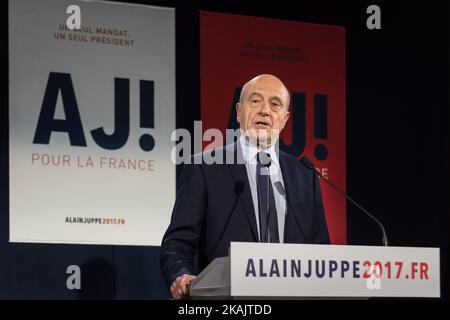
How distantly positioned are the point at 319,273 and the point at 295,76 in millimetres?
3419

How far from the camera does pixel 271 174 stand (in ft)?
16.4

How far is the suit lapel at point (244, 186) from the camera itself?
4801 mm

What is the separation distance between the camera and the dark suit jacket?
470 centimetres

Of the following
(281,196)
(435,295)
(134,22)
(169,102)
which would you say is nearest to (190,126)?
(169,102)

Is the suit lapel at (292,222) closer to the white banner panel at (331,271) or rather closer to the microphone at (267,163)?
the microphone at (267,163)

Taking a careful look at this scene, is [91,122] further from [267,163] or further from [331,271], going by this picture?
[331,271]

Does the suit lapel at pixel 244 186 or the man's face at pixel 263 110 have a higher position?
the man's face at pixel 263 110

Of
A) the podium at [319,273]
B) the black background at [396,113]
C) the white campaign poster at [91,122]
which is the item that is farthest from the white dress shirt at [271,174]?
the black background at [396,113]

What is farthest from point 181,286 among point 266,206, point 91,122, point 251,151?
point 91,122

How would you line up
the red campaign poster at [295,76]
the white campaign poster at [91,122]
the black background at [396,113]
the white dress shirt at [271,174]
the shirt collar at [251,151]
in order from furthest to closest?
the black background at [396,113] → the red campaign poster at [295,76] → the white campaign poster at [91,122] → the shirt collar at [251,151] → the white dress shirt at [271,174]

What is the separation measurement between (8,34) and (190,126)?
1270 millimetres

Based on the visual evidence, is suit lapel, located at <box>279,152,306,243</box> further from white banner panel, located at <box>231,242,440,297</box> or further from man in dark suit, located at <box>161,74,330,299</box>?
white banner panel, located at <box>231,242,440,297</box>

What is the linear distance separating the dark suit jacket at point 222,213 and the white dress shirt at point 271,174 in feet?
0.08
